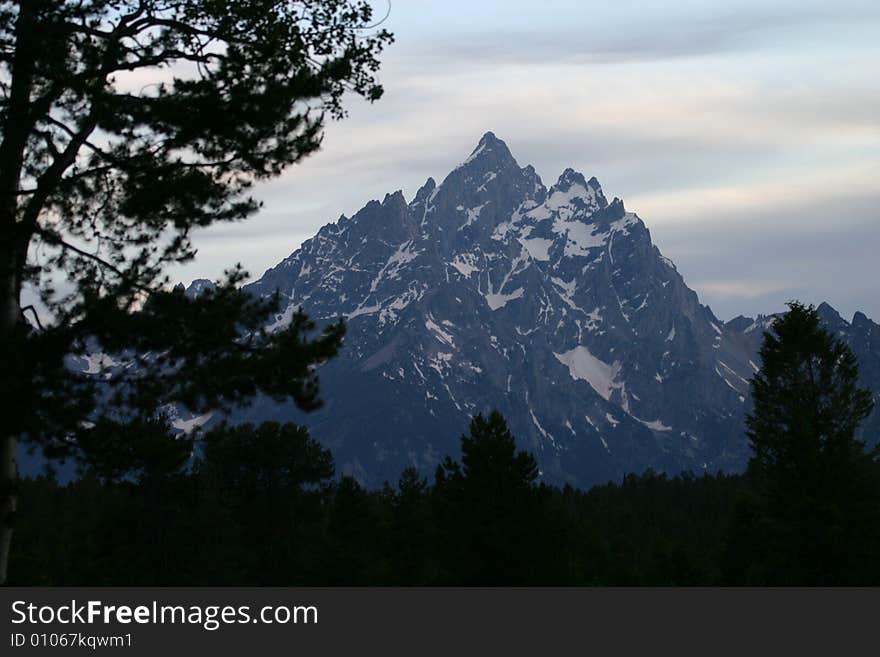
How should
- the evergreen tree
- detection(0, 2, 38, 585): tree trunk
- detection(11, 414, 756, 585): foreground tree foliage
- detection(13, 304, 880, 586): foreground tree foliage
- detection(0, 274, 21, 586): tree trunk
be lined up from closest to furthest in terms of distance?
detection(0, 274, 21, 586): tree trunk < detection(0, 2, 38, 585): tree trunk < detection(13, 304, 880, 586): foreground tree foliage < the evergreen tree < detection(11, 414, 756, 585): foreground tree foliage

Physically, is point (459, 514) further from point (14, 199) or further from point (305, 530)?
point (14, 199)

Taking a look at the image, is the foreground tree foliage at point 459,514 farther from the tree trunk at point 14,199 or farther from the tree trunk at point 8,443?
the tree trunk at point 14,199

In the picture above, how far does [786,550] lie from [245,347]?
1007 inches

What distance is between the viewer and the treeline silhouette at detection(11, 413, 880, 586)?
50531 mm

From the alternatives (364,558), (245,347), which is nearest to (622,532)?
(364,558)

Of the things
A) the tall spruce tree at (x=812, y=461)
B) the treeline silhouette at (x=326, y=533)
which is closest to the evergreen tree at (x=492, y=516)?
the treeline silhouette at (x=326, y=533)

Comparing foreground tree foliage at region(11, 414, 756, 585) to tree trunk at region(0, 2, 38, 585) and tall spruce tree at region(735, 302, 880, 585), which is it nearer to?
tree trunk at region(0, 2, 38, 585)

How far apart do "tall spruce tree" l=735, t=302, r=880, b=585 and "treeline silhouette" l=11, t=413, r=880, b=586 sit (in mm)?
233

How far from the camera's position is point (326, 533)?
236 feet

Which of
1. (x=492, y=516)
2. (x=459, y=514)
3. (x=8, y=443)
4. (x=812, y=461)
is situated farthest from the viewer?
(x=459, y=514)

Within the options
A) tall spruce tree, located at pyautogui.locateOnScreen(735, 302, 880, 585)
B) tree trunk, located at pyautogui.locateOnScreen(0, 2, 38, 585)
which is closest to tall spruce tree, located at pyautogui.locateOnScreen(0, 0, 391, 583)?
tree trunk, located at pyautogui.locateOnScreen(0, 2, 38, 585)

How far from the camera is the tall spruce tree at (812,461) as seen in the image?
4112 centimetres

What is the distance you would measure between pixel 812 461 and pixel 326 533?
35781 mm

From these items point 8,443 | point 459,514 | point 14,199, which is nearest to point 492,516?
point 459,514
